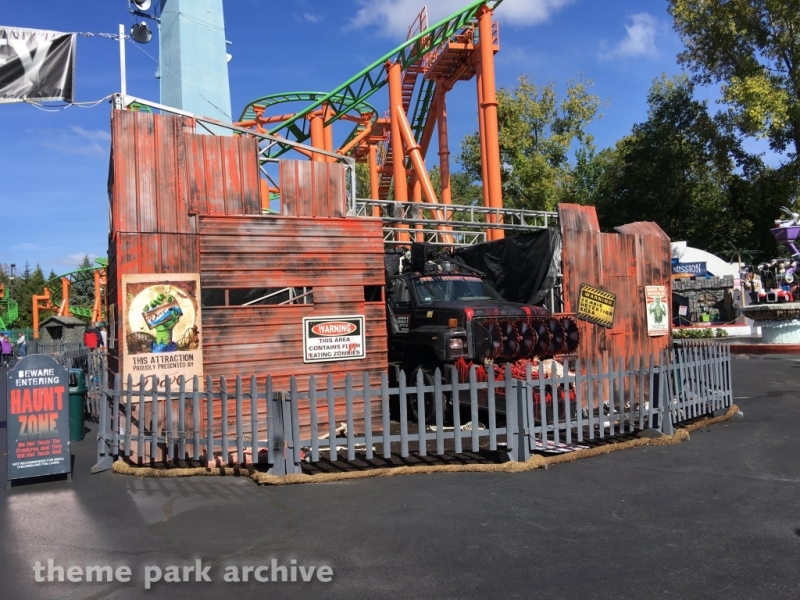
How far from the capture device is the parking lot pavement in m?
4.16

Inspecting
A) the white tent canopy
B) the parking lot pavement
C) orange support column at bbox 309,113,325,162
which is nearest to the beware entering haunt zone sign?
the parking lot pavement

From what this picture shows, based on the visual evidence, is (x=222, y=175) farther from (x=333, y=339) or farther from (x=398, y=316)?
(x=398, y=316)

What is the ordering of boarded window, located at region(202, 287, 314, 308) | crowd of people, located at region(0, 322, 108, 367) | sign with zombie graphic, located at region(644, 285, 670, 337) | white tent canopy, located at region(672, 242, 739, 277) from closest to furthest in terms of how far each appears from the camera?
1. boarded window, located at region(202, 287, 314, 308)
2. sign with zombie graphic, located at region(644, 285, 670, 337)
3. crowd of people, located at region(0, 322, 108, 367)
4. white tent canopy, located at region(672, 242, 739, 277)

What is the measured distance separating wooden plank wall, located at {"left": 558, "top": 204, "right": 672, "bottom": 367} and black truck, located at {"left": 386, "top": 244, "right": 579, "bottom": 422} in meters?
1.04

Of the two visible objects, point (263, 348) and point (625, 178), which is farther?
point (625, 178)

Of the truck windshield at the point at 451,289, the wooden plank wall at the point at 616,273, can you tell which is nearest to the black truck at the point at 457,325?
the truck windshield at the point at 451,289

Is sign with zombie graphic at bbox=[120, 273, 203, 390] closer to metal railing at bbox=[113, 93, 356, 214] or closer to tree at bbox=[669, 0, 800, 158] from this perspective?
metal railing at bbox=[113, 93, 356, 214]

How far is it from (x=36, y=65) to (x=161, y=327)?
4457 mm

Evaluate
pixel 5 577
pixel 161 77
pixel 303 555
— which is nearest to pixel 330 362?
pixel 303 555

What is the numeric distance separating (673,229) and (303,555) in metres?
41.4

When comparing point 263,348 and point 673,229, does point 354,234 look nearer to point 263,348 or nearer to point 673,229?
point 263,348

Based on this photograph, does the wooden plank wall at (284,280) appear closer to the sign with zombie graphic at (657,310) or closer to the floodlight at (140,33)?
the floodlight at (140,33)

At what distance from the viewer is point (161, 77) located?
88.6 ft

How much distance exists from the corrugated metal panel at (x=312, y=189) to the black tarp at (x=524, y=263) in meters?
5.15
